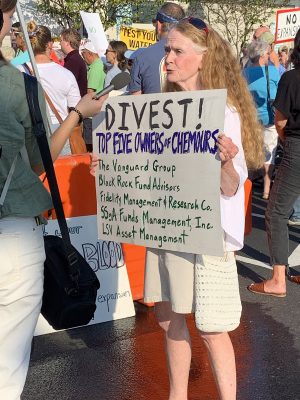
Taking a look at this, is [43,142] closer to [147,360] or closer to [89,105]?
[89,105]

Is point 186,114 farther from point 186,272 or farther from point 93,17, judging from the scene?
point 93,17

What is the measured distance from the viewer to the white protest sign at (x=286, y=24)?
11.6m

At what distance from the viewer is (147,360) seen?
426 cm

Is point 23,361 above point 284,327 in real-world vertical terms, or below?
above

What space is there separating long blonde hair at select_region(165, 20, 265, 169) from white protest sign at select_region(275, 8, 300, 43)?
8744mm

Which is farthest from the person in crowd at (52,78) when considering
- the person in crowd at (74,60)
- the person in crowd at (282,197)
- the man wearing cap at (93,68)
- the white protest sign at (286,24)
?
the white protest sign at (286,24)

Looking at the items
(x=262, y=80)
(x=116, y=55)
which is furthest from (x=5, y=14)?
(x=116, y=55)

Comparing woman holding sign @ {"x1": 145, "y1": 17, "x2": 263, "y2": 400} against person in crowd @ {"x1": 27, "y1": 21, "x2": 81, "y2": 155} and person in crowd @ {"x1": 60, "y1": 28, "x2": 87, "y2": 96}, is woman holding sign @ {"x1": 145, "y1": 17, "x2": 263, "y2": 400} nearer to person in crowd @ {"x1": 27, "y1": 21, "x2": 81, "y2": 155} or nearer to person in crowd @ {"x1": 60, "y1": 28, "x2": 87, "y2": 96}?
person in crowd @ {"x1": 27, "y1": 21, "x2": 81, "y2": 155}

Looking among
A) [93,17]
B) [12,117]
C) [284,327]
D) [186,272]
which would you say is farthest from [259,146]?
[93,17]

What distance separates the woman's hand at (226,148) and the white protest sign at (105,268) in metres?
2.12

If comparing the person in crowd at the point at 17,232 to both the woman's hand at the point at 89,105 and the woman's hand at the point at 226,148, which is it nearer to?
the woman's hand at the point at 89,105

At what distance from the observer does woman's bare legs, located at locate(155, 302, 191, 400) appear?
330 cm

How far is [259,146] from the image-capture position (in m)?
3.18

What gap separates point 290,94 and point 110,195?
2238mm
